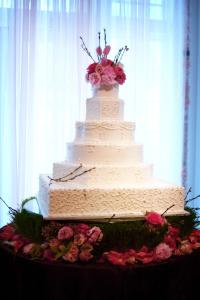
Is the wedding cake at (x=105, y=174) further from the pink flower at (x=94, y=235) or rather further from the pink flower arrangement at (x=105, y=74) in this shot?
the pink flower at (x=94, y=235)

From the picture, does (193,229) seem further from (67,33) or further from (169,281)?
(67,33)

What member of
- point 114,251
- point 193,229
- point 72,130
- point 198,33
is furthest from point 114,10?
point 114,251

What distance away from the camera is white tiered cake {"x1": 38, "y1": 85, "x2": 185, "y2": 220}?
1.50 metres

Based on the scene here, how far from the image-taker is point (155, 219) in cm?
143

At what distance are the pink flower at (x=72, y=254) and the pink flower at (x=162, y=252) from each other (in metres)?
0.29

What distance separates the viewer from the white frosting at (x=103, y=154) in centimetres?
166

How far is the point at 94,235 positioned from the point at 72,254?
11cm

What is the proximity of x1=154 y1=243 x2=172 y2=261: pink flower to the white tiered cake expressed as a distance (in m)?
0.23

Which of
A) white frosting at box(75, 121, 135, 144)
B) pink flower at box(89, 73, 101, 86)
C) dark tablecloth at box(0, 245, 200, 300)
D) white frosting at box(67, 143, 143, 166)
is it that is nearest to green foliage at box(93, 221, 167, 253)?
dark tablecloth at box(0, 245, 200, 300)

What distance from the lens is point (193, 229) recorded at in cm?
159

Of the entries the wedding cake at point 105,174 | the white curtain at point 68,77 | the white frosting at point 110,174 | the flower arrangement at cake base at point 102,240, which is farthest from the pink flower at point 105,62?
the white curtain at point 68,77

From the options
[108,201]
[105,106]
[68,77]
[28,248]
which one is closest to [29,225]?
[28,248]

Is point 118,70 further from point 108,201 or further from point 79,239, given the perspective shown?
point 79,239

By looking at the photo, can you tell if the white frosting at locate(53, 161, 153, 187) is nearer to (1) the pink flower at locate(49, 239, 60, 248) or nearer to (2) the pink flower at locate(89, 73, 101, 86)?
(1) the pink flower at locate(49, 239, 60, 248)
